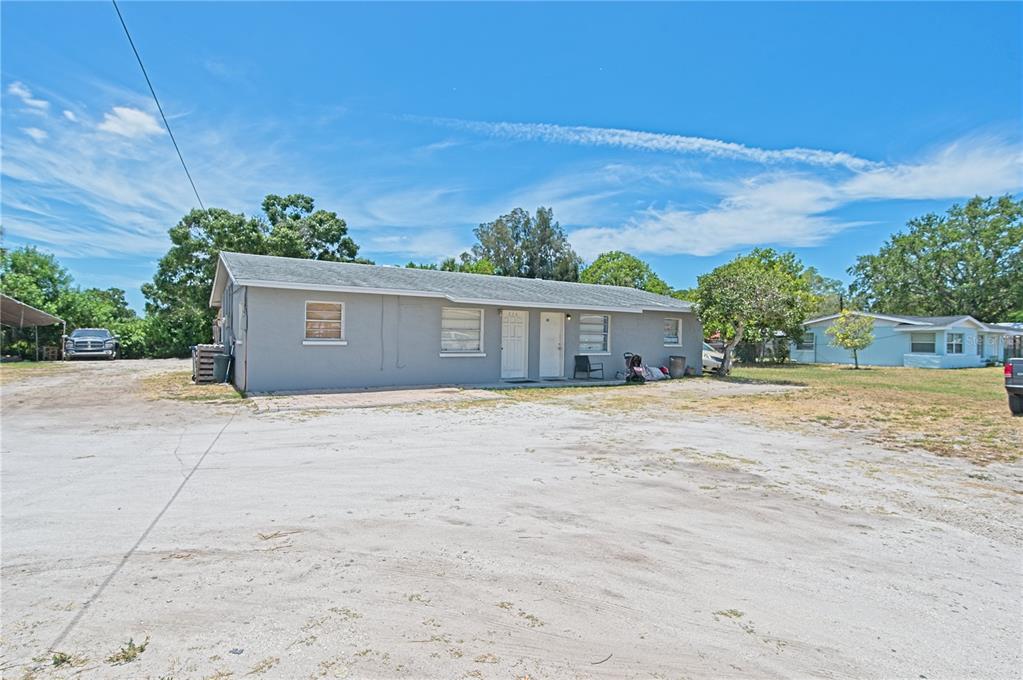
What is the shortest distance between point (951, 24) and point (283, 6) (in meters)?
13.5

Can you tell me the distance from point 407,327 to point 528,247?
38022 mm

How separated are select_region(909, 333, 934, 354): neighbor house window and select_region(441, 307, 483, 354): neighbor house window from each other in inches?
1067

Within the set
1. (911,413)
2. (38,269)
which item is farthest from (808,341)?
(38,269)

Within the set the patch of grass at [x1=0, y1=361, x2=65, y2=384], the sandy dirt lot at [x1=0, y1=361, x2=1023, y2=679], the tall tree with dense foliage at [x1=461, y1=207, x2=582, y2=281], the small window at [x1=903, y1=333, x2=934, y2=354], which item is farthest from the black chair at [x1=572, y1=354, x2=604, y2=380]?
the tall tree with dense foliage at [x1=461, y1=207, x2=582, y2=281]

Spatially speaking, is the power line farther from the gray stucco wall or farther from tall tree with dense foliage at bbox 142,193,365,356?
tall tree with dense foliage at bbox 142,193,365,356

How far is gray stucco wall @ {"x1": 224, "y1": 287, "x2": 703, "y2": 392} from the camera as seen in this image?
1262 centimetres

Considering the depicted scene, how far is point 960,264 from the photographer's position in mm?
44156

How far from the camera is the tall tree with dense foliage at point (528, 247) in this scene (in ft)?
165

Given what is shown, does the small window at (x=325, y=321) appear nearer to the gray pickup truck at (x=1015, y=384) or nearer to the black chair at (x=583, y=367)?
the black chair at (x=583, y=367)

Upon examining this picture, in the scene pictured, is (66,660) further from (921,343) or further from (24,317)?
(921,343)

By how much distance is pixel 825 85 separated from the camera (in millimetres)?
15141

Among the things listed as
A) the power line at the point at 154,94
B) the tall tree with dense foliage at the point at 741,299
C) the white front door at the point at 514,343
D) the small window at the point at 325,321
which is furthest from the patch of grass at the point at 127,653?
the tall tree with dense foliage at the point at 741,299

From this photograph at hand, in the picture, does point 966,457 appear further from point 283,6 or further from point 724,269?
point 724,269

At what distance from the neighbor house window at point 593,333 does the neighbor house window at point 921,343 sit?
22.4 metres
